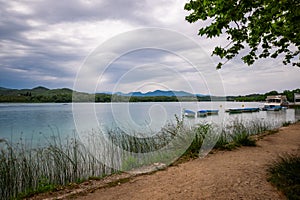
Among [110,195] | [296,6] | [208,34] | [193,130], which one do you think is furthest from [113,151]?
[296,6]

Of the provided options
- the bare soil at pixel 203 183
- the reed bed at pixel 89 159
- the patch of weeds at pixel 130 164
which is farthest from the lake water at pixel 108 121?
the bare soil at pixel 203 183

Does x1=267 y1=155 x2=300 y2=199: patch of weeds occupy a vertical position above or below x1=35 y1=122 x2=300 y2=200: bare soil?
above

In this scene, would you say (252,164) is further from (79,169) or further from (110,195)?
(79,169)

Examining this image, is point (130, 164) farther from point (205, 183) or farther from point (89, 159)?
point (205, 183)

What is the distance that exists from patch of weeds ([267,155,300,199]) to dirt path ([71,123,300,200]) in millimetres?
106

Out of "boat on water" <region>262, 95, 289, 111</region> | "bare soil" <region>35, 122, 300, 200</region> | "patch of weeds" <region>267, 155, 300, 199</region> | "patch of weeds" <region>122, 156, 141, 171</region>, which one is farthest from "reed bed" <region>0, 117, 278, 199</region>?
"boat on water" <region>262, 95, 289, 111</region>

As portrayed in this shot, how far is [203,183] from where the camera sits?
3645 millimetres

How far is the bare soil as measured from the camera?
10.5 ft

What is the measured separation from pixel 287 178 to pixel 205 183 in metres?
1.24

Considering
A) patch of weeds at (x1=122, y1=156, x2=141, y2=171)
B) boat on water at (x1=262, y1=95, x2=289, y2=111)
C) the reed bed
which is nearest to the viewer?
the reed bed

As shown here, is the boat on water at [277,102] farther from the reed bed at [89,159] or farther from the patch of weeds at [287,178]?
the patch of weeds at [287,178]

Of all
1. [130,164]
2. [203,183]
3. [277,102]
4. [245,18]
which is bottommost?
[130,164]

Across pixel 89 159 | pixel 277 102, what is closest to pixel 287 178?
pixel 89 159

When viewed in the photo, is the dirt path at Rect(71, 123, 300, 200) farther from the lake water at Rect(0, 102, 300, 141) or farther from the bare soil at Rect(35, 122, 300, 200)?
the lake water at Rect(0, 102, 300, 141)
